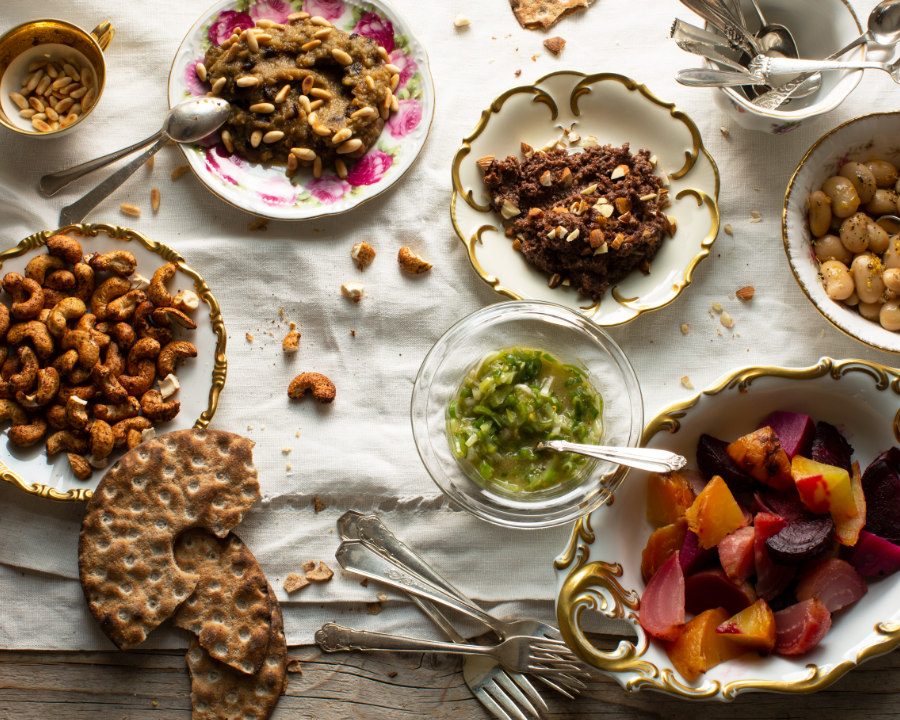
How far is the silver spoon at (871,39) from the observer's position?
1925 millimetres

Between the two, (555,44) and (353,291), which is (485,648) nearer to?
(353,291)

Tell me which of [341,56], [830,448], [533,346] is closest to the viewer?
[830,448]

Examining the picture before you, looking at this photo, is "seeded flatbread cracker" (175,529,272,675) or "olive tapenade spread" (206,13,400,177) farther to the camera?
"olive tapenade spread" (206,13,400,177)

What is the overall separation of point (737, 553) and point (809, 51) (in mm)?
1212

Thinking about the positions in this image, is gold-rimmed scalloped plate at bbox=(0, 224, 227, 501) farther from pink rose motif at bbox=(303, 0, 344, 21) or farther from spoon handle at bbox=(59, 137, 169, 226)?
pink rose motif at bbox=(303, 0, 344, 21)

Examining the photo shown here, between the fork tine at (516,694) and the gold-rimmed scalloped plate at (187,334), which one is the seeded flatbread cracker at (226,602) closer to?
the gold-rimmed scalloped plate at (187,334)

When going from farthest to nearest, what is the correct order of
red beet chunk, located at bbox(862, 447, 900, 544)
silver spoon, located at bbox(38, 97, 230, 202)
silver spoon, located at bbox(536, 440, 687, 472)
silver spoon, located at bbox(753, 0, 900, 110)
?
silver spoon, located at bbox(38, 97, 230, 202)
silver spoon, located at bbox(753, 0, 900, 110)
red beet chunk, located at bbox(862, 447, 900, 544)
silver spoon, located at bbox(536, 440, 687, 472)

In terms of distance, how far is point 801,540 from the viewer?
177 centimetres

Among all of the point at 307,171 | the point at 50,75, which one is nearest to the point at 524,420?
the point at 307,171

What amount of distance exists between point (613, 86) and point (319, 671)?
61.3 inches

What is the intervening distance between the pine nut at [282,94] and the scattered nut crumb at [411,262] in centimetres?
45

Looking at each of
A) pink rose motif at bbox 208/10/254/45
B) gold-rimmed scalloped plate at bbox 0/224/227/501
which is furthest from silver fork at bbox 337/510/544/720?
pink rose motif at bbox 208/10/254/45

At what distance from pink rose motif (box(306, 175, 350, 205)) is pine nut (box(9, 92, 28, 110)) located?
2.29 feet

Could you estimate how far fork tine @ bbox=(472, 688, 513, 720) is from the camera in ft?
6.57
